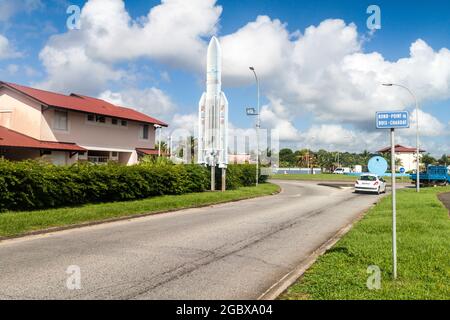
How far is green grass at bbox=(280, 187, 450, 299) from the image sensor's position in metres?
5.67

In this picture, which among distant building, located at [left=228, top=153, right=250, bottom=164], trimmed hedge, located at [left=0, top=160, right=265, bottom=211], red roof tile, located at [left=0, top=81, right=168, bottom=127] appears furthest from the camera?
distant building, located at [left=228, top=153, right=250, bottom=164]

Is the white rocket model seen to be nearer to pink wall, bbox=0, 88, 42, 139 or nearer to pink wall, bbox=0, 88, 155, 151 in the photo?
pink wall, bbox=0, 88, 155, 151

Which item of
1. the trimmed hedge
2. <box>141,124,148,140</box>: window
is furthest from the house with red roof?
the trimmed hedge

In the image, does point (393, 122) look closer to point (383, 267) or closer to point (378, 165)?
point (378, 165)

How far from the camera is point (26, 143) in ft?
82.6

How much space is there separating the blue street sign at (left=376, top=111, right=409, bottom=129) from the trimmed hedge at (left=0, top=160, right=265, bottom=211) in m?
11.7

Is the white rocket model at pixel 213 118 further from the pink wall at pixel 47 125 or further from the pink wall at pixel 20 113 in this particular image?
the pink wall at pixel 20 113

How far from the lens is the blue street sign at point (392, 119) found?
6.43 metres

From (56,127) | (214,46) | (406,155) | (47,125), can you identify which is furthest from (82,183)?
(406,155)

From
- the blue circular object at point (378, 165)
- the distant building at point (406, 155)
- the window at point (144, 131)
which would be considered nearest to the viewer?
the blue circular object at point (378, 165)

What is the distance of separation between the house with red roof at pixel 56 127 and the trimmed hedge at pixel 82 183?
31.6ft

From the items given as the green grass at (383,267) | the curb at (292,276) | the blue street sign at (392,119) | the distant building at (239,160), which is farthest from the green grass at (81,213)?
the distant building at (239,160)

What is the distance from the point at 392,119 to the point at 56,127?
84.4 ft
